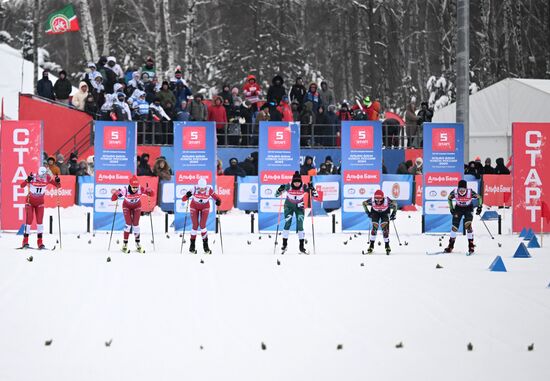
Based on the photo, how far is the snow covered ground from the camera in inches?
357

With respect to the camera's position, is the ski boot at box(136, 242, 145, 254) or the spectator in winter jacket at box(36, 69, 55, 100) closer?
the ski boot at box(136, 242, 145, 254)

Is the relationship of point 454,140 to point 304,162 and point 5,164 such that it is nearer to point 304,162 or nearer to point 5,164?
point 304,162

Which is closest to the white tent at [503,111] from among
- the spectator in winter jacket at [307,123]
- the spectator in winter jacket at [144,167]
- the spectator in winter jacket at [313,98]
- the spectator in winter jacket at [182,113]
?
the spectator in winter jacket at [307,123]

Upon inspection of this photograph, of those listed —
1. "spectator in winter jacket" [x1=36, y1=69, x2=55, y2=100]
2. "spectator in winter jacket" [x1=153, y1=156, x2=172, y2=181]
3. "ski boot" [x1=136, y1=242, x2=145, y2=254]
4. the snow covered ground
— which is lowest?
the snow covered ground

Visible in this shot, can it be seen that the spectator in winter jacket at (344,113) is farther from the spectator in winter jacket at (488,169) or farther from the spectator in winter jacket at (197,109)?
the spectator in winter jacket at (197,109)

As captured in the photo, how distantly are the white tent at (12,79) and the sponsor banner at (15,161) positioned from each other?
61.2ft

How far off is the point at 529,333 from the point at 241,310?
3435mm

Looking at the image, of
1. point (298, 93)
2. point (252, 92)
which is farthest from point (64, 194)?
point (298, 93)

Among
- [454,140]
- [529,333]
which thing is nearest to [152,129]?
[454,140]

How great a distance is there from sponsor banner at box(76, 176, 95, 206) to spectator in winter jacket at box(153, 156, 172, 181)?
1.98 metres

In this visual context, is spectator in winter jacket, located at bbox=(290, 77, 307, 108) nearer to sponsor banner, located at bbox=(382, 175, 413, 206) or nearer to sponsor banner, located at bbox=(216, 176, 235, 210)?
sponsor banner, located at bbox=(216, 176, 235, 210)

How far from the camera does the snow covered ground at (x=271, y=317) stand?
9.08 meters

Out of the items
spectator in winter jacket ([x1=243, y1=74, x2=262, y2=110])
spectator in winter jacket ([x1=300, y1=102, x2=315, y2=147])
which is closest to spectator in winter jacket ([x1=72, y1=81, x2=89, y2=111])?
spectator in winter jacket ([x1=243, y1=74, x2=262, y2=110])

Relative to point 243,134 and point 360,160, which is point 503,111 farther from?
point 360,160
